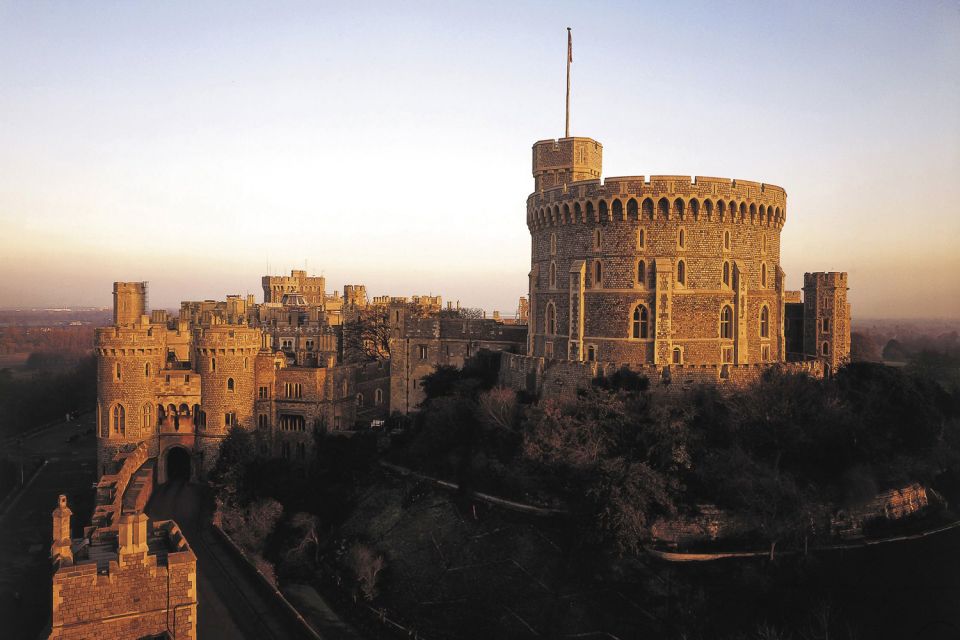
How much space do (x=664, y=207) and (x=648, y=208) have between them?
885 mm

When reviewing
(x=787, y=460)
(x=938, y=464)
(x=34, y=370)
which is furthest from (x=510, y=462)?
(x=34, y=370)

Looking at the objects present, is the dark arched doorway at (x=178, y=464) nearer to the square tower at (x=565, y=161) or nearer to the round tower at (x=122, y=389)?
the round tower at (x=122, y=389)

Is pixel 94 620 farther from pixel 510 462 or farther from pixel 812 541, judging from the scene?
pixel 812 541

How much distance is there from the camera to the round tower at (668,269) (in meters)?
41.3

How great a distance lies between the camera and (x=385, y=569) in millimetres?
35812

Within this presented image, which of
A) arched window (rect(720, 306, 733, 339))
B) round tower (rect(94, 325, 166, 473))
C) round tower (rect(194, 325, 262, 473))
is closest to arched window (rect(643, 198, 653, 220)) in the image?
arched window (rect(720, 306, 733, 339))

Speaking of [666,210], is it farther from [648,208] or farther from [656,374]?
[656,374]

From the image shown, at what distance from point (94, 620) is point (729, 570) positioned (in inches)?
914

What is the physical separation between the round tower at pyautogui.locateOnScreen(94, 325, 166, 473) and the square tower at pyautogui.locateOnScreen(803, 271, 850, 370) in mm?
41149

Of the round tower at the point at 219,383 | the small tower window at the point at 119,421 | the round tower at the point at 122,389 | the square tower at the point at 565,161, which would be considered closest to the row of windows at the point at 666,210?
the square tower at the point at 565,161

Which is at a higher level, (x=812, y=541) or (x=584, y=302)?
(x=584, y=302)

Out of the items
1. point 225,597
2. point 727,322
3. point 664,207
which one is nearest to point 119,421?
point 225,597

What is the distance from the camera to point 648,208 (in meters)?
41.3

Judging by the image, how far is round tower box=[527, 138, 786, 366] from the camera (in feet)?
136
